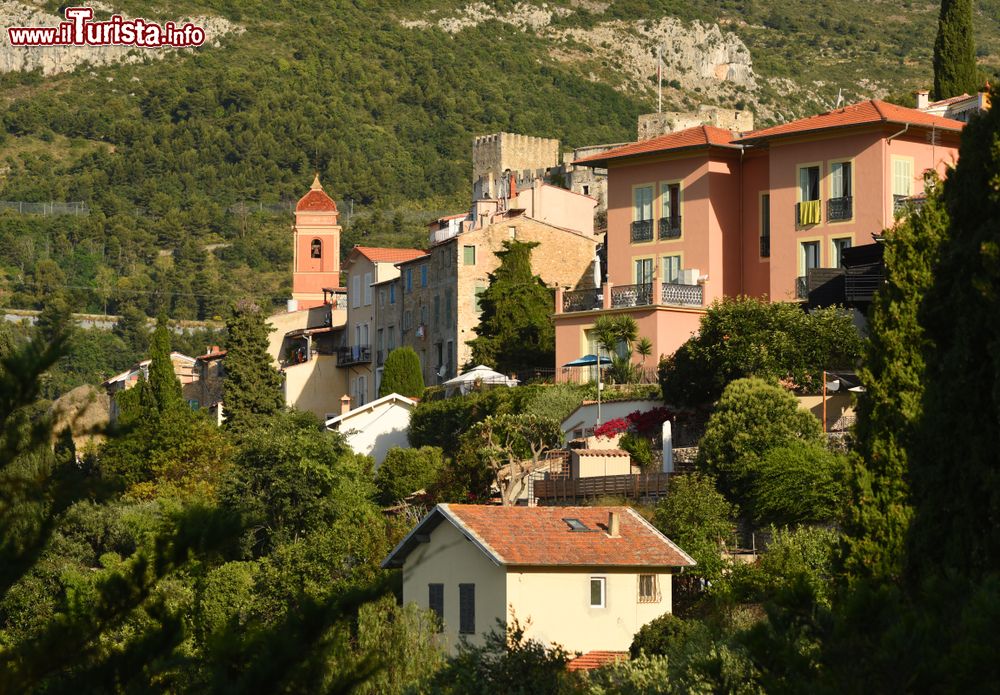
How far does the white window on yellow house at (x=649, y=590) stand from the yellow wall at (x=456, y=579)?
266 cm

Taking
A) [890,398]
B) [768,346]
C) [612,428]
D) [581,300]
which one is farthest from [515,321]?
[890,398]

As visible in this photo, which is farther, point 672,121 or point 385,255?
point 672,121

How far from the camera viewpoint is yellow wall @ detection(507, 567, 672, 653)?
36188 millimetres

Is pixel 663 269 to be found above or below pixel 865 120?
below

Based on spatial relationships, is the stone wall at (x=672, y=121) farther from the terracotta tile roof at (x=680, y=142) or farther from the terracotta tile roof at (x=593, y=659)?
the terracotta tile roof at (x=593, y=659)

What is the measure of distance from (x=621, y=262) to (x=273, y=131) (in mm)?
108580

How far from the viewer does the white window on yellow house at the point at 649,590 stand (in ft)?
120

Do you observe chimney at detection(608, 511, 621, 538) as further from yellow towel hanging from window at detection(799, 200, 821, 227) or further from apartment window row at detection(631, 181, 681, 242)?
apartment window row at detection(631, 181, 681, 242)

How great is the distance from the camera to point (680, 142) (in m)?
54.4

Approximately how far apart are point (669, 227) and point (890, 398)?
105 feet

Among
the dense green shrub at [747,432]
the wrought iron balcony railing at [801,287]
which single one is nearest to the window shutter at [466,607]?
the dense green shrub at [747,432]

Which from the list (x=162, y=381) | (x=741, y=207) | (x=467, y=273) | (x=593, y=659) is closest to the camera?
(x=593, y=659)

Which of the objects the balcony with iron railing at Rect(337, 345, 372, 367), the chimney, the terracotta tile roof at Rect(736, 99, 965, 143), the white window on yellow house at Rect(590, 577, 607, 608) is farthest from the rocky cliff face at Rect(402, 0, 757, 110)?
the white window on yellow house at Rect(590, 577, 607, 608)

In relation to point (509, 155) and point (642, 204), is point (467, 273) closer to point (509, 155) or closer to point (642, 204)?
point (642, 204)
